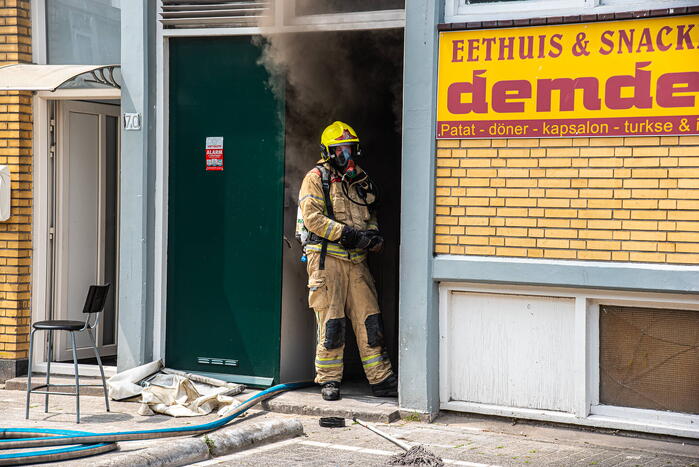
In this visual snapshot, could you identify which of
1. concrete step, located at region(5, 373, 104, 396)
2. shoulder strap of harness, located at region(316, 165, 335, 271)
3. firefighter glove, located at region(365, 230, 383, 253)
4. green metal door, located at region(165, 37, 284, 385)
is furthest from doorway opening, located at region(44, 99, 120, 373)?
firefighter glove, located at region(365, 230, 383, 253)

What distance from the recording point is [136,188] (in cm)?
866

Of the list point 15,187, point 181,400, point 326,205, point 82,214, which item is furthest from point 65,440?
point 82,214

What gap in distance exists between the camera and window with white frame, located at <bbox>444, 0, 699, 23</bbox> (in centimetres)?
689

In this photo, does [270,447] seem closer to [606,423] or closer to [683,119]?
[606,423]

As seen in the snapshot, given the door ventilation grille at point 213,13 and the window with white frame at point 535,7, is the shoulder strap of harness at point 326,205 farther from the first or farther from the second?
the window with white frame at point 535,7

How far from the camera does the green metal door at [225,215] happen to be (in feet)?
27.8

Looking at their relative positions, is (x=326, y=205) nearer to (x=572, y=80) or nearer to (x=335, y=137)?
(x=335, y=137)

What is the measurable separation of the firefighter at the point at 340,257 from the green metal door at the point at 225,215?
1.53 feet

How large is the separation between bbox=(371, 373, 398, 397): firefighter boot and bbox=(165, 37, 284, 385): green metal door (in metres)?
0.92

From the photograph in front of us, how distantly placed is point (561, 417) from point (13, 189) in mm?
5515

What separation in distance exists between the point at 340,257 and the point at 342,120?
1647 mm

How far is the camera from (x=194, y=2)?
28.3 ft

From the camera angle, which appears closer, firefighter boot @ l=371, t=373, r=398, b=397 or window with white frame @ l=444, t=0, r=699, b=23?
window with white frame @ l=444, t=0, r=699, b=23

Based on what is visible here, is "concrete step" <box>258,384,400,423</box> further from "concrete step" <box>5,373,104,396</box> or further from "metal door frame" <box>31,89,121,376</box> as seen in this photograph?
"metal door frame" <box>31,89,121,376</box>
